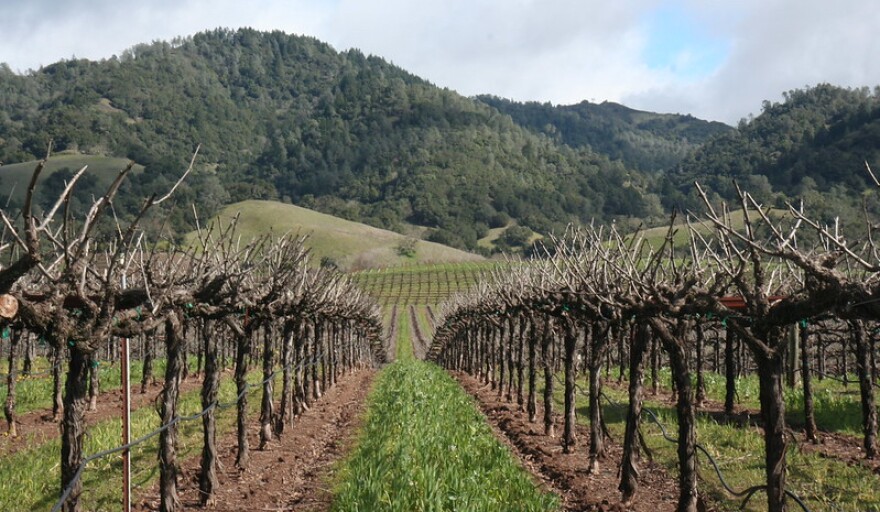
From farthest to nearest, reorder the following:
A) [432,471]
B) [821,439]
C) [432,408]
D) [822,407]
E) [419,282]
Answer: [419,282] → [822,407] → [432,408] → [821,439] → [432,471]

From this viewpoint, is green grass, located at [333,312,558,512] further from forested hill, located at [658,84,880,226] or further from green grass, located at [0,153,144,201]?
green grass, located at [0,153,144,201]

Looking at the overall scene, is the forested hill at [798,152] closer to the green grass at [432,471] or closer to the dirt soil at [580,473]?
the dirt soil at [580,473]

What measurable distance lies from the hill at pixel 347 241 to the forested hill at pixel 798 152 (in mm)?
49562

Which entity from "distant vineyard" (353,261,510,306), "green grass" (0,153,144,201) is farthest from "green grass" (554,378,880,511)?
"green grass" (0,153,144,201)

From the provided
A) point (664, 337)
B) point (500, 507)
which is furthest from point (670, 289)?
point (500, 507)

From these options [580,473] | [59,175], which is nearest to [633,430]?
[580,473]

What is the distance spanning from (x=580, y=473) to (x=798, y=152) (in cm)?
15110

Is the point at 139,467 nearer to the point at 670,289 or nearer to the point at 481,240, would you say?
the point at 670,289

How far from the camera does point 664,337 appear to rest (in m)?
10.5

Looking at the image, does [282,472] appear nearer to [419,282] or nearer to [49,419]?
[49,419]

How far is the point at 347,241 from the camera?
14450 cm

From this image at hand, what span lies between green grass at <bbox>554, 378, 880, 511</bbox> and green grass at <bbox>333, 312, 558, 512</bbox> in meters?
3.47

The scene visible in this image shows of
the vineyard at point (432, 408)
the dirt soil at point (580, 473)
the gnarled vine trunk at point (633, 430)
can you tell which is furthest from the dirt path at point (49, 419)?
the gnarled vine trunk at point (633, 430)

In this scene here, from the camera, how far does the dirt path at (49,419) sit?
16312mm
